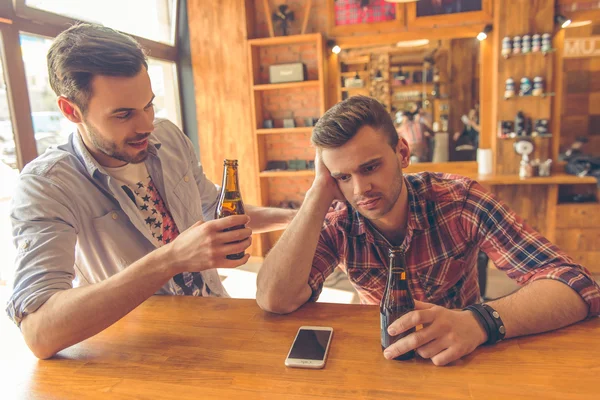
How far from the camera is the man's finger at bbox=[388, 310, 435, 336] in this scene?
960 mm

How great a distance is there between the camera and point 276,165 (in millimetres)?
4906

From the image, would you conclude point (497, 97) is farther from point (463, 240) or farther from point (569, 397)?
point (569, 397)

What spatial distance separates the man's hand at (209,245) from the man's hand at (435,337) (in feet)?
1.43

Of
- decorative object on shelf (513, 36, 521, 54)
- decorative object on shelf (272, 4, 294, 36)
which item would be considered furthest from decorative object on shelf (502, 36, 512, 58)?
decorative object on shelf (272, 4, 294, 36)

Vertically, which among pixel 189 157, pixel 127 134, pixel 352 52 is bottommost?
pixel 189 157

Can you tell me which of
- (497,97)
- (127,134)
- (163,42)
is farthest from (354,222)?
(163,42)

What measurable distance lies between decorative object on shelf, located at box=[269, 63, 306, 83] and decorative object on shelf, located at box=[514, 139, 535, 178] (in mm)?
2243

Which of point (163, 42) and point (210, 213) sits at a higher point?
point (163, 42)

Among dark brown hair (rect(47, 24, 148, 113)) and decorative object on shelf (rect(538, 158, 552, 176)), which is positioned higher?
dark brown hair (rect(47, 24, 148, 113))

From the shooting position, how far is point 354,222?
152 centimetres

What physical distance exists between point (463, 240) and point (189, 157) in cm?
118

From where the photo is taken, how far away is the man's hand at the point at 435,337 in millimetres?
952

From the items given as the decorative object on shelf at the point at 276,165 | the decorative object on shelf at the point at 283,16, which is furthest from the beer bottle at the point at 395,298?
the decorative object on shelf at the point at 283,16

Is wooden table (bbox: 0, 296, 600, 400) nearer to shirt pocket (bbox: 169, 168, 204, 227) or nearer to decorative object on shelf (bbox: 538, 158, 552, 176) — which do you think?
shirt pocket (bbox: 169, 168, 204, 227)
